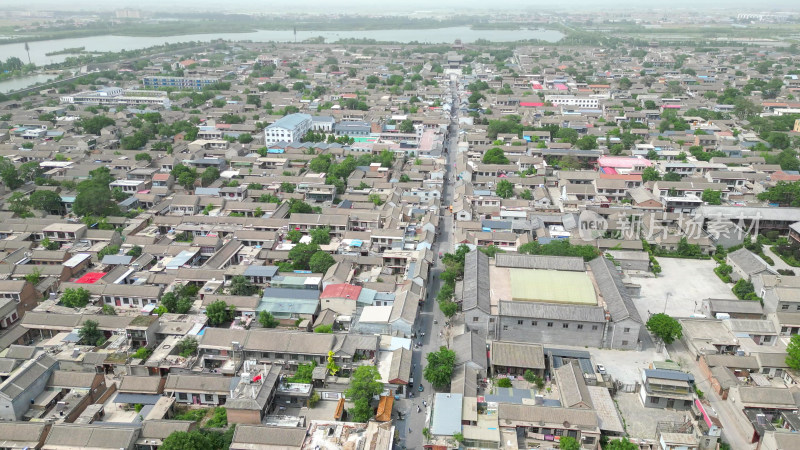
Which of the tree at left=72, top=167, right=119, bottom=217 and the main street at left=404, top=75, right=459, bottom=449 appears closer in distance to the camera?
the main street at left=404, top=75, right=459, bottom=449

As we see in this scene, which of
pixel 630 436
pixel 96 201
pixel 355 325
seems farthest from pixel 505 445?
pixel 96 201

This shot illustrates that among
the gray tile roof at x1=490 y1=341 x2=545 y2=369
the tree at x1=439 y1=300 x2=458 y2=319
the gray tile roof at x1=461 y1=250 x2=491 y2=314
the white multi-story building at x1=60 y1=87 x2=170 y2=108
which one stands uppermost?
the white multi-story building at x1=60 y1=87 x2=170 y2=108

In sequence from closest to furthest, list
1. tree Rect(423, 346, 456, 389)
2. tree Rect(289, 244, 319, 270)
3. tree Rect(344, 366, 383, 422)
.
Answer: tree Rect(344, 366, 383, 422)
tree Rect(423, 346, 456, 389)
tree Rect(289, 244, 319, 270)

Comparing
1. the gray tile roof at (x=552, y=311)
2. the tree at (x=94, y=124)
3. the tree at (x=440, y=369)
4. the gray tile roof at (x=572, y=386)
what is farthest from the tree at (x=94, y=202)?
→ the gray tile roof at (x=572, y=386)

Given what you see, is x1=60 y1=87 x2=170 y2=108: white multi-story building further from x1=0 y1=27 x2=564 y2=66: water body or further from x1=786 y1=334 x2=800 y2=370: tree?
x1=786 y1=334 x2=800 y2=370: tree

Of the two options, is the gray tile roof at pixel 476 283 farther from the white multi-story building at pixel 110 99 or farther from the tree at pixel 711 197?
the white multi-story building at pixel 110 99

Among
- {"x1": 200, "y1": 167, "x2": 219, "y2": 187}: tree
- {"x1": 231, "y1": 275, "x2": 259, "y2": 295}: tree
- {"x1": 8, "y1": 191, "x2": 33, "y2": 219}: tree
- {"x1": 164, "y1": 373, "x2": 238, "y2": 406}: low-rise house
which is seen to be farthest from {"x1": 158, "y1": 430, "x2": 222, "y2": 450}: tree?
{"x1": 200, "y1": 167, "x2": 219, "y2": 187}: tree

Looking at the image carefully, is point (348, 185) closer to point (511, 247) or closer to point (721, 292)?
point (511, 247)
